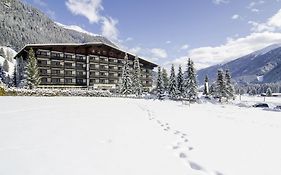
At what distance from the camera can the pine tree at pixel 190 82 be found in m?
62.8

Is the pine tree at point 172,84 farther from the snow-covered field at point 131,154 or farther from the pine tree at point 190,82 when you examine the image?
the snow-covered field at point 131,154

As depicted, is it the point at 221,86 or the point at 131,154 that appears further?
the point at 221,86

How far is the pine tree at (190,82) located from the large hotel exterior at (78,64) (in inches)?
861

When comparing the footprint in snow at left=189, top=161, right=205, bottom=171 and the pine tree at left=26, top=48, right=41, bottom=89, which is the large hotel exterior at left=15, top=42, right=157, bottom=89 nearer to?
the pine tree at left=26, top=48, right=41, bottom=89

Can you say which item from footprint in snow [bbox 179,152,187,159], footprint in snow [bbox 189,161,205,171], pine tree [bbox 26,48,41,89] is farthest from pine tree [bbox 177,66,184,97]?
footprint in snow [bbox 189,161,205,171]

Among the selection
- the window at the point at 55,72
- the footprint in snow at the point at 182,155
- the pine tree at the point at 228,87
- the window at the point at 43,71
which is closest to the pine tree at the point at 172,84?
the pine tree at the point at 228,87

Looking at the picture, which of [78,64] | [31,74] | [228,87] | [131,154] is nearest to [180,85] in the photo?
[228,87]

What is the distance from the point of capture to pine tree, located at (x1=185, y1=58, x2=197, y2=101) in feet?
206

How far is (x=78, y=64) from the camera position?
72188mm

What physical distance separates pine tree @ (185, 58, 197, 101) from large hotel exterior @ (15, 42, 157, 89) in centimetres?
2188

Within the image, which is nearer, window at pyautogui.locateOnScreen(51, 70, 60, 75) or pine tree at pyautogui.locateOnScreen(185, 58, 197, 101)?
pine tree at pyautogui.locateOnScreen(185, 58, 197, 101)

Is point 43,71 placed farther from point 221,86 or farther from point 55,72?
point 221,86

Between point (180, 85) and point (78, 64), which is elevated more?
point (78, 64)

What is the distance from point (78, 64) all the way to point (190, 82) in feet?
99.3
